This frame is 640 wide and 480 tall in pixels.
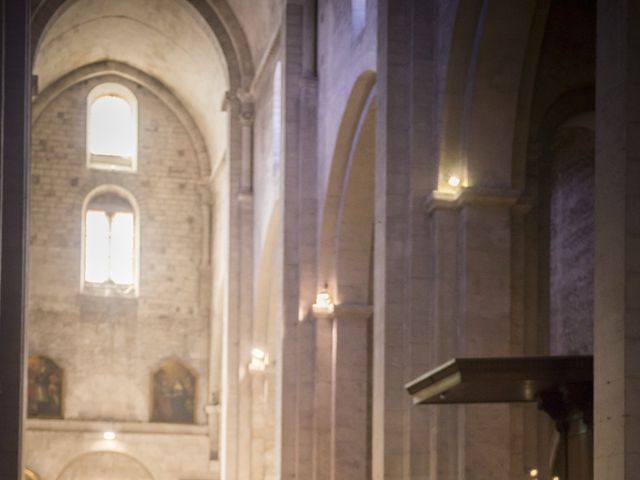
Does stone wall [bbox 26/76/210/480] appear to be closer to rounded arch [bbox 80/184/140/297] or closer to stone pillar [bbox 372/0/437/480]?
rounded arch [bbox 80/184/140/297]

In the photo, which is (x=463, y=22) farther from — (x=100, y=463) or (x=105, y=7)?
(x=100, y=463)

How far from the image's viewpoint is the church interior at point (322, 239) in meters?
13.1

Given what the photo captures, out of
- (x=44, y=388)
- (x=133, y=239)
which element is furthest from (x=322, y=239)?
(x=133, y=239)

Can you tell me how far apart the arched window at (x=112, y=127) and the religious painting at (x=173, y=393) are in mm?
5733

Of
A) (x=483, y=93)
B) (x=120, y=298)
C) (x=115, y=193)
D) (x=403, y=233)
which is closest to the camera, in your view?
(x=483, y=93)

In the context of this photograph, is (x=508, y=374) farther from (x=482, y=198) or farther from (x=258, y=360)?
(x=258, y=360)

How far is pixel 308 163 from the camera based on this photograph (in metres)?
24.6

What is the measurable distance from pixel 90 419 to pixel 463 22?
23133 mm

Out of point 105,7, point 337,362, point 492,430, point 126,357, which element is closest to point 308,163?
point 337,362

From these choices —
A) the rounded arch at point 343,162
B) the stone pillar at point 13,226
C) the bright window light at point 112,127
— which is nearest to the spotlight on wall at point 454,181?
the rounded arch at point 343,162

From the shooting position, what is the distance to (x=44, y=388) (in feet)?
119

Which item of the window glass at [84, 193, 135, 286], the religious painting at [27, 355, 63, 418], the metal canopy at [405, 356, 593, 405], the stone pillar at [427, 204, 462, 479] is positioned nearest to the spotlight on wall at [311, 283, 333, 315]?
the stone pillar at [427, 204, 462, 479]

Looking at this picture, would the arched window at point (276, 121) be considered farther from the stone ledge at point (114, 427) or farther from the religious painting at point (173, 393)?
the stone ledge at point (114, 427)

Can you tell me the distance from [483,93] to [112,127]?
80.9 ft
